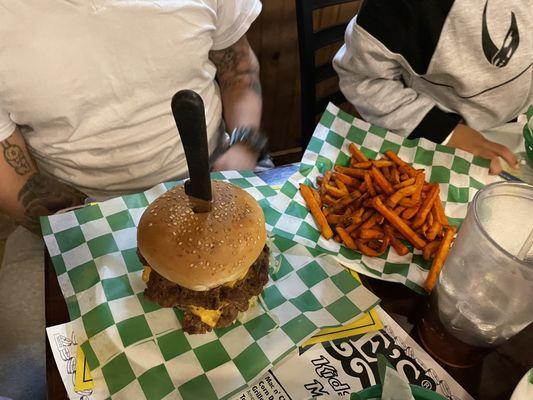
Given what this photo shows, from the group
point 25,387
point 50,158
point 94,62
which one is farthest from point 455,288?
point 25,387

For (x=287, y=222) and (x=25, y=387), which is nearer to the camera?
(x=287, y=222)

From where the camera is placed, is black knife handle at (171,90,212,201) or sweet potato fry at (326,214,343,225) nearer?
black knife handle at (171,90,212,201)

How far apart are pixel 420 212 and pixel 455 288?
13.9 inches

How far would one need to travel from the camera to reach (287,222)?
1.28 metres

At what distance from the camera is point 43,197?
4.55 ft

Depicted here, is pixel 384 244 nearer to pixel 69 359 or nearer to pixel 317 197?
pixel 317 197

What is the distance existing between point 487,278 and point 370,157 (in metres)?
0.68

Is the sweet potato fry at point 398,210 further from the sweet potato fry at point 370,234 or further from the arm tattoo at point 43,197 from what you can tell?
the arm tattoo at point 43,197

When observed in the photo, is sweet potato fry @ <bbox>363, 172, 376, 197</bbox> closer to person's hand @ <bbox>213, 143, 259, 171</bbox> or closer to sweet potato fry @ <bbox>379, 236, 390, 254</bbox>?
sweet potato fry @ <bbox>379, 236, 390, 254</bbox>

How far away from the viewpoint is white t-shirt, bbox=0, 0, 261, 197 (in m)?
1.18

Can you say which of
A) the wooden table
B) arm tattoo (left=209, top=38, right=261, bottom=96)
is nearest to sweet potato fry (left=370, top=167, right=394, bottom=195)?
the wooden table

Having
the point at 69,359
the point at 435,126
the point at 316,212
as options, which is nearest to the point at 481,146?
the point at 435,126

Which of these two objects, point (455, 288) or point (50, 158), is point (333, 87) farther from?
point (455, 288)

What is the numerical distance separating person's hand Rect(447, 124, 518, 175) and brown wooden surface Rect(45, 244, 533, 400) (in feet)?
1.97
